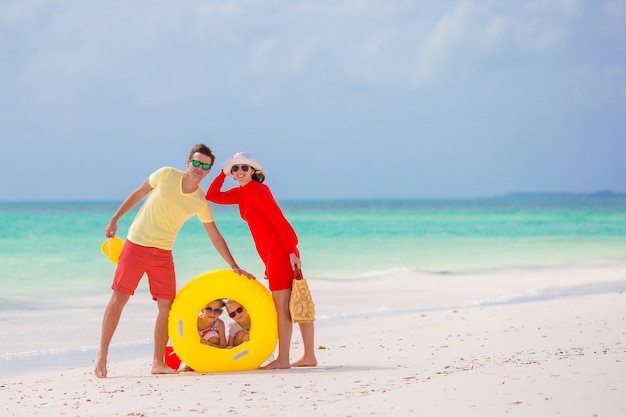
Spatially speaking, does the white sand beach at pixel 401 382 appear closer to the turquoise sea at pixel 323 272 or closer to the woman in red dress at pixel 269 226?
the woman in red dress at pixel 269 226

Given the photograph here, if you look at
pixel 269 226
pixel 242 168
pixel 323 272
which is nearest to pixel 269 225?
pixel 269 226

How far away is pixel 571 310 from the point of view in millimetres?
8016

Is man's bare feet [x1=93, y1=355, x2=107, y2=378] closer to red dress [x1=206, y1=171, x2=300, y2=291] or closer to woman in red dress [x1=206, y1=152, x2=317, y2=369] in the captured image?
woman in red dress [x1=206, y1=152, x2=317, y2=369]

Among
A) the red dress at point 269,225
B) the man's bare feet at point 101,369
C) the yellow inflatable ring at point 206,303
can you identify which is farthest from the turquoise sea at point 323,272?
the red dress at point 269,225

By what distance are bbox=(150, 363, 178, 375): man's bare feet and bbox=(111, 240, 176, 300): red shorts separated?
0.42m

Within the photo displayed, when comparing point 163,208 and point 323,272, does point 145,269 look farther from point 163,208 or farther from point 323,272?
point 323,272

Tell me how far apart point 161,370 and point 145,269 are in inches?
24.5

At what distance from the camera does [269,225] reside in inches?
213

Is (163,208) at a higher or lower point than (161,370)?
higher

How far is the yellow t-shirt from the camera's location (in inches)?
205

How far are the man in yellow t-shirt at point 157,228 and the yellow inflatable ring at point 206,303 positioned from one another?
11 centimetres

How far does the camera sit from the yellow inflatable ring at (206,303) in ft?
17.2

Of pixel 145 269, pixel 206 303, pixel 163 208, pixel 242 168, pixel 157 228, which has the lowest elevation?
pixel 206 303

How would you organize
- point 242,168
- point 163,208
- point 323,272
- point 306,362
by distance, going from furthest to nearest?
point 323,272
point 306,362
point 242,168
point 163,208
